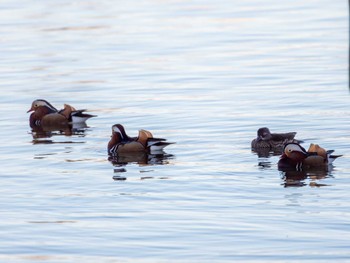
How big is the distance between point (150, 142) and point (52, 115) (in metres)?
4.70

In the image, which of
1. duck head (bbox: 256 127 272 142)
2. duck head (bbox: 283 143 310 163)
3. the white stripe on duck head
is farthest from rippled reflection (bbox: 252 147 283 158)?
the white stripe on duck head

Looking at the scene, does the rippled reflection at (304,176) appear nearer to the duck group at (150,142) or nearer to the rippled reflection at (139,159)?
the duck group at (150,142)

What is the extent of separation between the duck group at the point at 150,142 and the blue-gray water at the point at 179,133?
0.95ft

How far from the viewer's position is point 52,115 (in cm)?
2483

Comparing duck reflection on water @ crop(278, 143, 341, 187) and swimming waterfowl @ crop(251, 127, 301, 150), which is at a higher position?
swimming waterfowl @ crop(251, 127, 301, 150)

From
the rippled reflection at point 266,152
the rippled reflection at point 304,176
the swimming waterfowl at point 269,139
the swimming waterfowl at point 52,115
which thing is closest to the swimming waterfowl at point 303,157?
the rippled reflection at point 304,176

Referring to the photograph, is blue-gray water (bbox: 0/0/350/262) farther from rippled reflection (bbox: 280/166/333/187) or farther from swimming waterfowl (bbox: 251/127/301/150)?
swimming waterfowl (bbox: 251/127/301/150)

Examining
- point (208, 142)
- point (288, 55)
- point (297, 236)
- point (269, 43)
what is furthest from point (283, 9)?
point (297, 236)

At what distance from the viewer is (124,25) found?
41625mm

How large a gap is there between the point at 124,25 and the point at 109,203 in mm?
25613

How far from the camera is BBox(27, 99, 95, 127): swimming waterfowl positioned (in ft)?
79.6

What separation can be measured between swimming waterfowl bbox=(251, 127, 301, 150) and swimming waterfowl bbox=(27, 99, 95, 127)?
4758 millimetres

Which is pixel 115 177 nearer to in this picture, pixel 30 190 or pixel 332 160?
→ pixel 30 190

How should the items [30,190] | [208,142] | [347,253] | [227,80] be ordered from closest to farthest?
[347,253] < [30,190] < [208,142] < [227,80]
